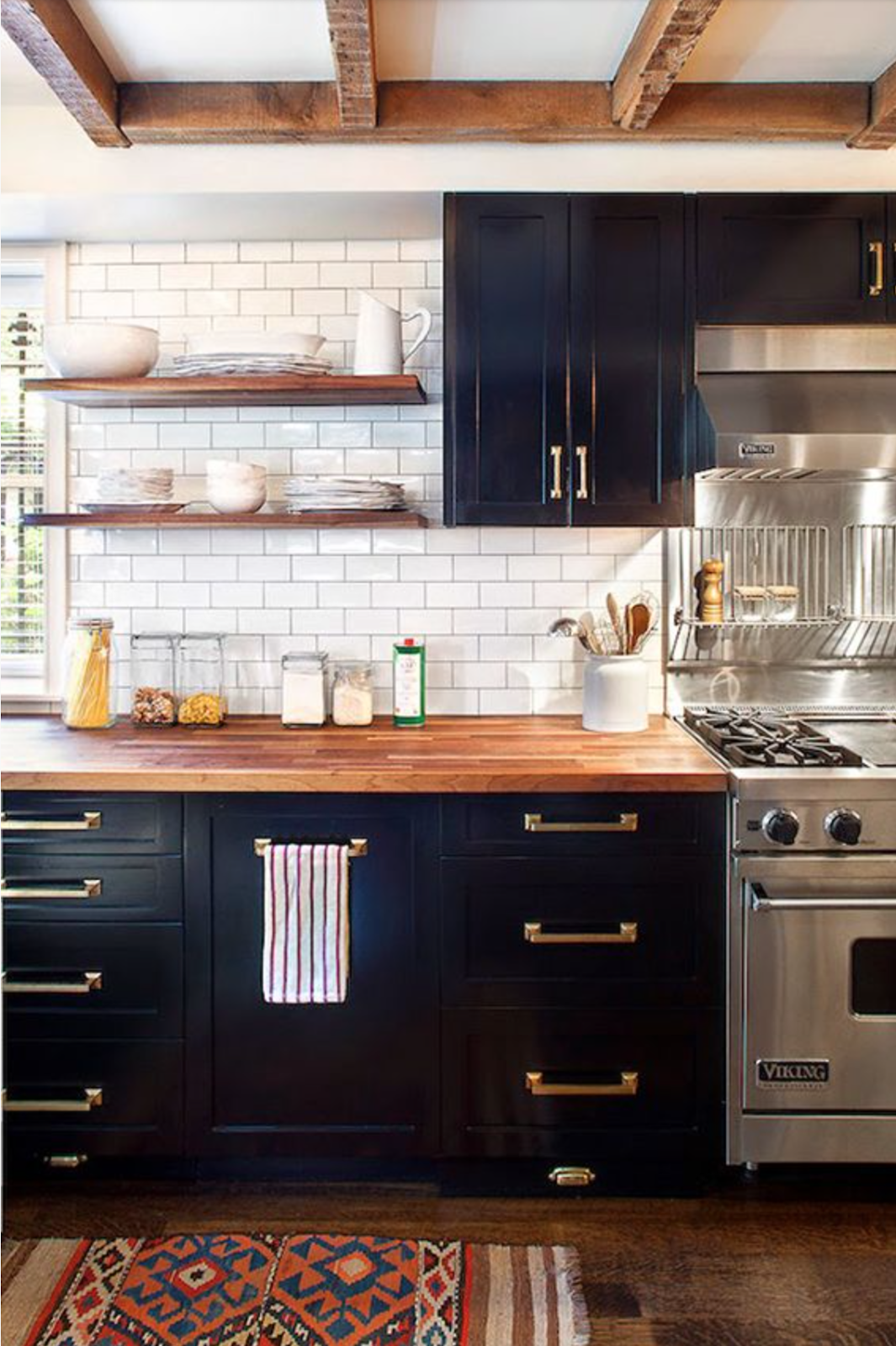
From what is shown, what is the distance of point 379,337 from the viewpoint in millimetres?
2945

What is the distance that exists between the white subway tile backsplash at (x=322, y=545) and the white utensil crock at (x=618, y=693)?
0.96 feet

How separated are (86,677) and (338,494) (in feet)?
2.96

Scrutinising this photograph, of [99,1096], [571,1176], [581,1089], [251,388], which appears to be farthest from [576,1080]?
[251,388]

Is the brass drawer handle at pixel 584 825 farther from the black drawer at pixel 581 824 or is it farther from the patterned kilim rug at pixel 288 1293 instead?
the patterned kilim rug at pixel 288 1293

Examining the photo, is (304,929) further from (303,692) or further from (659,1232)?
(659,1232)

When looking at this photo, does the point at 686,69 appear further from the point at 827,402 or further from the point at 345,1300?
the point at 345,1300

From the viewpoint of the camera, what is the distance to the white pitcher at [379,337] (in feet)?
9.64

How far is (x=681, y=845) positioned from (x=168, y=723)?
150 centimetres

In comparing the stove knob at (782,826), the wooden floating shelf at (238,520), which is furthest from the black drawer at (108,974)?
the stove knob at (782,826)

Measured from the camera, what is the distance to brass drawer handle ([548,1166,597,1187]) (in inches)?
98.8

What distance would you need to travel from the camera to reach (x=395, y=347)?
297cm

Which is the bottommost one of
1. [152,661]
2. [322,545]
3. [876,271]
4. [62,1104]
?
[62,1104]

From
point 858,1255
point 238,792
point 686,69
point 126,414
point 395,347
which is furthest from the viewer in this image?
point 126,414

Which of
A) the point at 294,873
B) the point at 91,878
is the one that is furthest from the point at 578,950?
the point at 91,878
